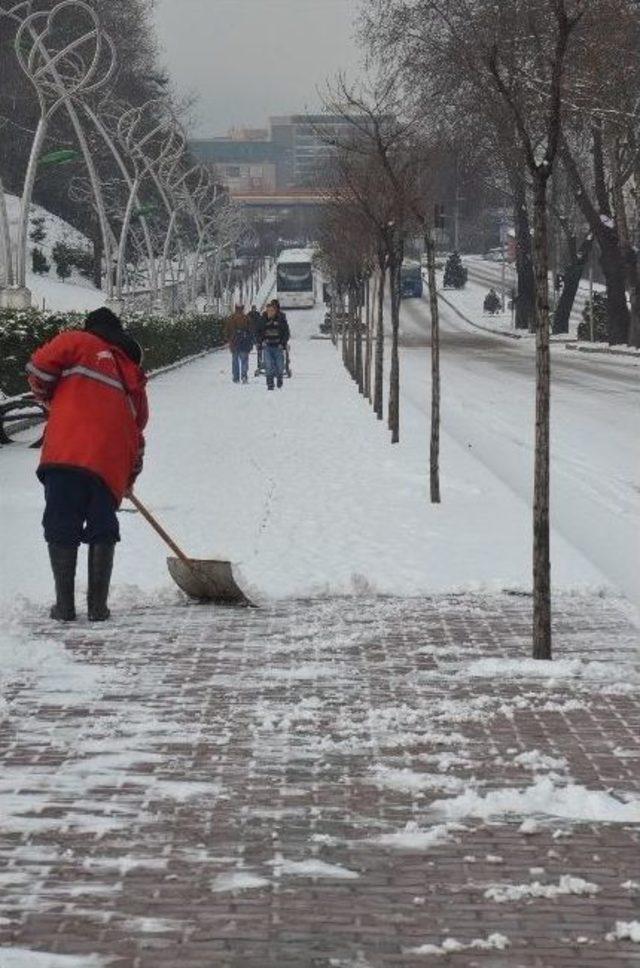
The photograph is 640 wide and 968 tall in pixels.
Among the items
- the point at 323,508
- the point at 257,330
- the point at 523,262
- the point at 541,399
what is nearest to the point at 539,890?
the point at 541,399

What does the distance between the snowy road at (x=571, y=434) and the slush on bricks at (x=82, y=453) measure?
2940 mm

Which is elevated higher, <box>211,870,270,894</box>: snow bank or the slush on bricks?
the slush on bricks

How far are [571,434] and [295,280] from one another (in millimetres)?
76910

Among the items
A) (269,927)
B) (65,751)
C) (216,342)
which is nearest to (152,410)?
(65,751)

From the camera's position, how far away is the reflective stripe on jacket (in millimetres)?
8227

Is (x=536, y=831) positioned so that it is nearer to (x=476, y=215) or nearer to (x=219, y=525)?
(x=219, y=525)

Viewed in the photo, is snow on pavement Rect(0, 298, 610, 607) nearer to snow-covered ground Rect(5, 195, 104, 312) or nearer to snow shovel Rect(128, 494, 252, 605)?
snow shovel Rect(128, 494, 252, 605)

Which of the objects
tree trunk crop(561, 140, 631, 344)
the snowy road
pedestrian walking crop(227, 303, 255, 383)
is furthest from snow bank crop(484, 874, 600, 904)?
tree trunk crop(561, 140, 631, 344)

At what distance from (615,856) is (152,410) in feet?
71.6

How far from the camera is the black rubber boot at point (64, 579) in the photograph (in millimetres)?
8242

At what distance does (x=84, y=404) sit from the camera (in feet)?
27.1

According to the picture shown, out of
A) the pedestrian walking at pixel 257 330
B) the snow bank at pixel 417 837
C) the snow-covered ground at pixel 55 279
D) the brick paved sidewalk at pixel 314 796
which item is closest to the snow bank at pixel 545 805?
the brick paved sidewalk at pixel 314 796

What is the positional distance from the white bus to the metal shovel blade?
88795 mm

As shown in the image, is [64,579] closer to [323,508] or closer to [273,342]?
[323,508]
